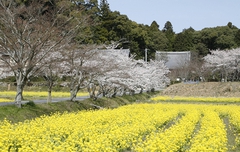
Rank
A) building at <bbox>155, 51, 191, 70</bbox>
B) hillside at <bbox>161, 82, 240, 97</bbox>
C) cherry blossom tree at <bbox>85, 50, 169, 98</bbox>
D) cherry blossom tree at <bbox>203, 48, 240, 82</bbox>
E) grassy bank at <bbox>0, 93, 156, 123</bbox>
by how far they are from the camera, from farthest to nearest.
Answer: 1. building at <bbox>155, 51, 191, 70</bbox>
2. cherry blossom tree at <bbox>203, 48, 240, 82</bbox>
3. hillside at <bbox>161, 82, 240, 97</bbox>
4. cherry blossom tree at <bbox>85, 50, 169, 98</bbox>
5. grassy bank at <bbox>0, 93, 156, 123</bbox>

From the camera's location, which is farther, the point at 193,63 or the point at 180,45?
the point at 180,45

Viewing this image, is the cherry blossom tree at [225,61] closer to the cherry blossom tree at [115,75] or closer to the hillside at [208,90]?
the hillside at [208,90]

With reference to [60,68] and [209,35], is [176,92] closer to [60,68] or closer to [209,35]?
[209,35]

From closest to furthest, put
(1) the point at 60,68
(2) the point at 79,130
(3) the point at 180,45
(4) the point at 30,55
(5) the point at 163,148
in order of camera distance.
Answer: (5) the point at 163,148 → (2) the point at 79,130 → (4) the point at 30,55 → (1) the point at 60,68 → (3) the point at 180,45

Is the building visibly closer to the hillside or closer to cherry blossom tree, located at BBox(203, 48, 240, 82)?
cherry blossom tree, located at BBox(203, 48, 240, 82)

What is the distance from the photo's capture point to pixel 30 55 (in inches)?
671

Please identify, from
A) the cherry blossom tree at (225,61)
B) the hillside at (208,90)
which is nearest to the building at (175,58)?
the cherry blossom tree at (225,61)

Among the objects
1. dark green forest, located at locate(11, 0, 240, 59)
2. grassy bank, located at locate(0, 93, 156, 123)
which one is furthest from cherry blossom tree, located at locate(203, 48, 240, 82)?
grassy bank, located at locate(0, 93, 156, 123)

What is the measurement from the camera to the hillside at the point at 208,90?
41.5 metres

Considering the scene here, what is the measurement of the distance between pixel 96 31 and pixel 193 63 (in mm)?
17503

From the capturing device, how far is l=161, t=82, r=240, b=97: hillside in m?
41.5

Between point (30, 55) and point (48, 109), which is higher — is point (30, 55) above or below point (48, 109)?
above

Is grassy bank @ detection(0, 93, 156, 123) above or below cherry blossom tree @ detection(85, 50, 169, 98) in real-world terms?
below

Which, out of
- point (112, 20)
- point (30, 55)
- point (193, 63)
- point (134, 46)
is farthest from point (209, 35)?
point (30, 55)
